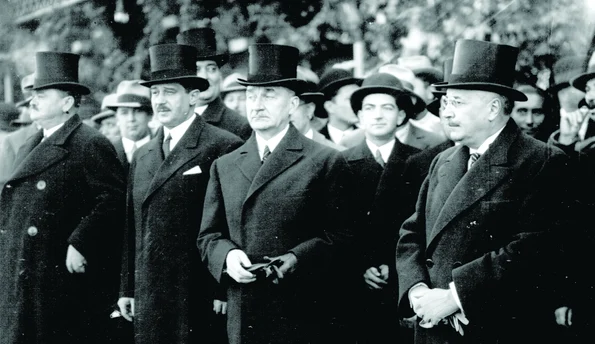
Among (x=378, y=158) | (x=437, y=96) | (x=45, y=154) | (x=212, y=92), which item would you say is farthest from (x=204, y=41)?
(x=437, y=96)

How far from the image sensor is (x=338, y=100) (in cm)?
848

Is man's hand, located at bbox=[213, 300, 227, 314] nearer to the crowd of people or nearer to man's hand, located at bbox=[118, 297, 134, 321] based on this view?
the crowd of people

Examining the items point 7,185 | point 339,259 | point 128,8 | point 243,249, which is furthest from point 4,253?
point 128,8

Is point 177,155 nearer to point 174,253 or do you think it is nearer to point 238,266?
point 174,253

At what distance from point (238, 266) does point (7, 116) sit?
6.54 meters

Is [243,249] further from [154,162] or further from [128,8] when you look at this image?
[128,8]

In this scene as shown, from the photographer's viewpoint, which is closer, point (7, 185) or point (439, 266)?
point (439, 266)

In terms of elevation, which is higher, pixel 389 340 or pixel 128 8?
pixel 128 8

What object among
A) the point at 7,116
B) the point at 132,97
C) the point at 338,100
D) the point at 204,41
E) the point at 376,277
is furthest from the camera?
the point at 7,116

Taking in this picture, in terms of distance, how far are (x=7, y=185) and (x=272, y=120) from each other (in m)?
2.44

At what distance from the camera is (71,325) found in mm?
6637

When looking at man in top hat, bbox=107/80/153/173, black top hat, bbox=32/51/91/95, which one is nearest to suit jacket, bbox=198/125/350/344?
black top hat, bbox=32/51/91/95

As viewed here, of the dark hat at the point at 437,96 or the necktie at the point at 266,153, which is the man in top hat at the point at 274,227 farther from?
the dark hat at the point at 437,96

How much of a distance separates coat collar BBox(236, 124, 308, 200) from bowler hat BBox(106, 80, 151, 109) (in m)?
3.33
